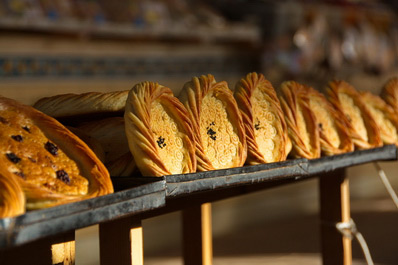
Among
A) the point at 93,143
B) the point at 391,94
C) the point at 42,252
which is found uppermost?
the point at 391,94

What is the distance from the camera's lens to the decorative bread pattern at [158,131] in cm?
162

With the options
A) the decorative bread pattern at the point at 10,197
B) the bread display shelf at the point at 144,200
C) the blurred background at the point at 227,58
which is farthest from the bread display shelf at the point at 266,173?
the blurred background at the point at 227,58

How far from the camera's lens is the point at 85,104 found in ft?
5.93

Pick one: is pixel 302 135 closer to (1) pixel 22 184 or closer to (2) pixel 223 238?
(1) pixel 22 184

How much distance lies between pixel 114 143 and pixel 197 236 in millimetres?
816

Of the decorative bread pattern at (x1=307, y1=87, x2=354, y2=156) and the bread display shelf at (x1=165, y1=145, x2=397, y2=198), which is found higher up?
the decorative bread pattern at (x1=307, y1=87, x2=354, y2=156)

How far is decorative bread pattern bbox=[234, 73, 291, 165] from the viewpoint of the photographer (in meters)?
2.02

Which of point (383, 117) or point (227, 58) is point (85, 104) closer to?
point (383, 117)

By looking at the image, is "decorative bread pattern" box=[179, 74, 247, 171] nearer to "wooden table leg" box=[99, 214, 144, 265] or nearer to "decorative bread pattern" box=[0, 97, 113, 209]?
"wooden table leg" box=[99, 214, 144, 265]

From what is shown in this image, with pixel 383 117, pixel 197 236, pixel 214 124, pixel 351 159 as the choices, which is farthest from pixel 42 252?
pixel 383 117

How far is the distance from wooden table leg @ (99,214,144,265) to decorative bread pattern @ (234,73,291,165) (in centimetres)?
47

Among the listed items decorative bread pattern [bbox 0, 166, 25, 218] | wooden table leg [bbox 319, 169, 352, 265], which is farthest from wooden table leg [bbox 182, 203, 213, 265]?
decorative bread pattern [bbox 0, 166, 25, 218]

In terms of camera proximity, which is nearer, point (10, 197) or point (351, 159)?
point (10, 197)

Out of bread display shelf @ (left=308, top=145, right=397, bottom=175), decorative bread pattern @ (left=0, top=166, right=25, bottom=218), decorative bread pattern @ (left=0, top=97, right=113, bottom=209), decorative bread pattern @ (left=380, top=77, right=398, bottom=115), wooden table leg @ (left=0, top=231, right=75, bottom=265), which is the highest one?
decorative bread pattern @ (left=380, top=77, right=398, bottom=115)
